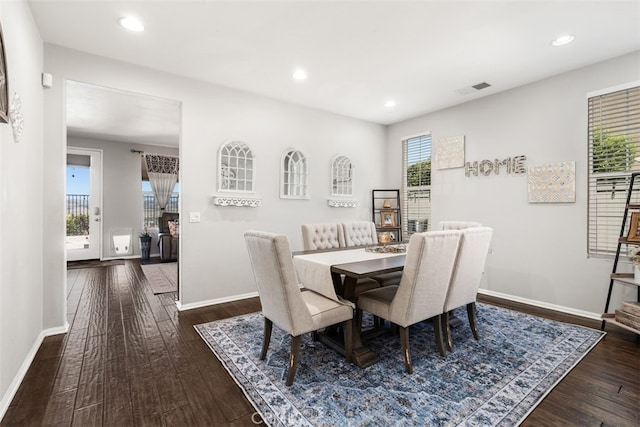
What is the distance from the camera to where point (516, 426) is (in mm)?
1627

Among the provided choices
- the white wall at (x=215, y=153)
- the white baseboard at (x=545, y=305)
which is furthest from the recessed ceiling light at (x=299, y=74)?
the white baseboard at (x=545, y=305)

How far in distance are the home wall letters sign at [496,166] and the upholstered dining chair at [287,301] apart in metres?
3.04

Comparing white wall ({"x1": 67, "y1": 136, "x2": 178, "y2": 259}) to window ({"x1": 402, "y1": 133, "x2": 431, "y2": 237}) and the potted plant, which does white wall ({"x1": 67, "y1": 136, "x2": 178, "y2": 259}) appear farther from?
window ({"x1": 402, "y1": 133, "x2": 431, "y2": 237})

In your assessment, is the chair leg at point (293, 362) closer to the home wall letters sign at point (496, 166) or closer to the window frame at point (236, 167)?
the window frame at point (236, 167)

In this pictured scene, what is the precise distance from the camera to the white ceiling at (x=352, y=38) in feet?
7.66

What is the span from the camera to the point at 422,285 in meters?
2.11

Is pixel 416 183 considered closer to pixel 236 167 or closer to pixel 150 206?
pixel 236 167

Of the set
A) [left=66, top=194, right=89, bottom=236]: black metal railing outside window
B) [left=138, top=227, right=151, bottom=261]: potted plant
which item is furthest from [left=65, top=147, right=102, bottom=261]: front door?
[left=138, top=227, right=151, bottom=261]: potted plant

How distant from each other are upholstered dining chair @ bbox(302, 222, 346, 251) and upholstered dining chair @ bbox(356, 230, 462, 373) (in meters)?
1.16

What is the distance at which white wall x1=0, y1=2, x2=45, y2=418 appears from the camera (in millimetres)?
1795

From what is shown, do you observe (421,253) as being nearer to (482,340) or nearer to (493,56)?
(482,340)

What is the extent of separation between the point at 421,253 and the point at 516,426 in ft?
3.40

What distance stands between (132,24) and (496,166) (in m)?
4.31

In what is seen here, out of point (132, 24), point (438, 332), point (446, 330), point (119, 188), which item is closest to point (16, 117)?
point (132, 24)
